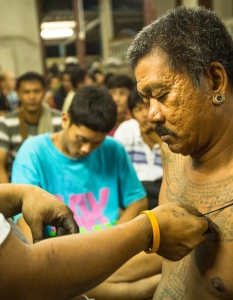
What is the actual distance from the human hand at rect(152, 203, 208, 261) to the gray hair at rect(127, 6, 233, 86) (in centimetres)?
44

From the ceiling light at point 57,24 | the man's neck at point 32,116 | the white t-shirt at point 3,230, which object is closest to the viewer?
the white t-shirt at point 3,230

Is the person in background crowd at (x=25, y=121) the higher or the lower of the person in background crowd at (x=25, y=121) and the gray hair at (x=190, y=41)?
the lower

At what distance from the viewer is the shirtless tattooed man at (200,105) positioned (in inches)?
58.4

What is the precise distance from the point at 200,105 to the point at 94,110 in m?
1.38

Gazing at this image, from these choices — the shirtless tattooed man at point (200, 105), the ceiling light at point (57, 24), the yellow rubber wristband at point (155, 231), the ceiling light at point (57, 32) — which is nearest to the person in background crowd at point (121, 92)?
the shirtless tattooed man at point (200, 105)

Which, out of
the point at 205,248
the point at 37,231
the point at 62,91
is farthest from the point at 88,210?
the point at 62,91

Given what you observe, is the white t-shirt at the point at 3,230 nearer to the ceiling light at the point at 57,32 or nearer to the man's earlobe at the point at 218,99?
the man's earlobe at the point at 218,99

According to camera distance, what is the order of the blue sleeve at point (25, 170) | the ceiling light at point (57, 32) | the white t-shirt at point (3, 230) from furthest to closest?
the ceiling light at point (57, 32), the blue sleeve at point (25, 170), the white t-shirt at point (3, 230)

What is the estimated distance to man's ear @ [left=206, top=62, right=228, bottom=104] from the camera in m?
1.50

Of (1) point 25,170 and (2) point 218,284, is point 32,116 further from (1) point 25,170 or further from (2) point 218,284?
(2) point 218,284

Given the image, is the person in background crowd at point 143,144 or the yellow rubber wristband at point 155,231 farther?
the person in background crowd at point 143,144

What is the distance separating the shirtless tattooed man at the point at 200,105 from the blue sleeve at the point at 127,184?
52.3 inches

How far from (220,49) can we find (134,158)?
226cm

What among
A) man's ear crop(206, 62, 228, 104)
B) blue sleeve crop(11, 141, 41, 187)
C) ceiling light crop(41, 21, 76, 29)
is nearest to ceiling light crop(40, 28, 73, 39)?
ceiling light crop(41, 21, 76, 29)
